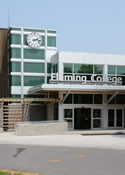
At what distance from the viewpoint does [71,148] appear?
55.2 feet

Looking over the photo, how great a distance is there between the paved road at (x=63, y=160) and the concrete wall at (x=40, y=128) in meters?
6.49

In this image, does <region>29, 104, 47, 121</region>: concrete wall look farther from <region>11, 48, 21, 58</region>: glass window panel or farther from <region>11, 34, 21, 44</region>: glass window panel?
<region>11, 34, 21, 44</region>: glass window panel

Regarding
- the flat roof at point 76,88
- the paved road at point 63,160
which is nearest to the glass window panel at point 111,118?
the flat roof at point 76,88

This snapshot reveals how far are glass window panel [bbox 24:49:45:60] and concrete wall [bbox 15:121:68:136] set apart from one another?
8.90m

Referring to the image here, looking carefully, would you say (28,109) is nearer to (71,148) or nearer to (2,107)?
(2,107)

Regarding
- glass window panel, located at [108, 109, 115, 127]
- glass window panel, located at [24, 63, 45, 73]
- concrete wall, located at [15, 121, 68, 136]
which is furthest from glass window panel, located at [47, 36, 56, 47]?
concrete wall, located at [15, 121, 68, 136]

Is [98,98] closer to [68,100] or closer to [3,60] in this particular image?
[68,100]

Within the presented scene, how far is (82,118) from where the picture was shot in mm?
→ 29438

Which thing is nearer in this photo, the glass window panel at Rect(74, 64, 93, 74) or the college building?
the college building

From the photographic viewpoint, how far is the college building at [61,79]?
28.6 m

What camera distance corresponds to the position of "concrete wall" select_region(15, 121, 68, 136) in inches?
928

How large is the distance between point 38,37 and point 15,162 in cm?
2060

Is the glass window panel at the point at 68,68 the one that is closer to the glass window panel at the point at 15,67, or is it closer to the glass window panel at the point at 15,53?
the glass window panel at the point at 15,67

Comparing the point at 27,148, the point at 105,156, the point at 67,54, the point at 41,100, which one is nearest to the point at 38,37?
the point at 67,54
